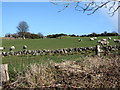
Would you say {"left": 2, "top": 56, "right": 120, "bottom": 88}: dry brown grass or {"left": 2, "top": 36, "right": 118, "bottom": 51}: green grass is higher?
{"left": 2, "top": 36, "right": 118, "bottom": 51}: green grass

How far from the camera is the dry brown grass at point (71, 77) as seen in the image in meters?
4.05

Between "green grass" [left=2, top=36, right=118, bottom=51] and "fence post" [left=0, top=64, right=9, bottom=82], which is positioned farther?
"green grass" [left=2, top=36, right=118, bottom=51]

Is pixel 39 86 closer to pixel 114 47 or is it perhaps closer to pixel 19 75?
pixel 19 75

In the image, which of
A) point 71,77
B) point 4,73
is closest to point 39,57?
point 4,73

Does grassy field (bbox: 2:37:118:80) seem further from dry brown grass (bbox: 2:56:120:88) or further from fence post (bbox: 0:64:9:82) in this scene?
dry brown grass (bbox: 2:56:120:88)

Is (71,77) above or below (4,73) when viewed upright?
below

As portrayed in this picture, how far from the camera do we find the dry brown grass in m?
4.05

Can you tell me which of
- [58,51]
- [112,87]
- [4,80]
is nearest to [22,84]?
[4,80]

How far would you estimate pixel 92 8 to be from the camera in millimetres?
4223

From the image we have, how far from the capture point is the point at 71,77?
170 inches

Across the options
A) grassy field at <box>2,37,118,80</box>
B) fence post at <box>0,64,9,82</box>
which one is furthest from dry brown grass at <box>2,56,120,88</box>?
grassy field at <box>2,37,118,80</box>

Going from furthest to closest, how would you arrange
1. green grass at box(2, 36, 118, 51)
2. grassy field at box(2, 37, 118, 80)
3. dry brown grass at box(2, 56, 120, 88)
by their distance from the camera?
green grass at box(2, 36, 118, 51), grassy field at box(2, 37, 118, 80), dry brown grass at box(2, 56, 120, 88)

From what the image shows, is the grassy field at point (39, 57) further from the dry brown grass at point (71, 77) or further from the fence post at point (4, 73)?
the dry brown grass at point (71, 77)

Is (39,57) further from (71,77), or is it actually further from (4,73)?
(71,77)
